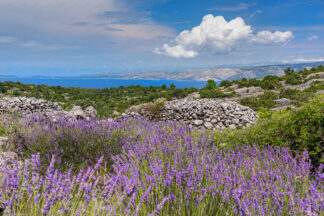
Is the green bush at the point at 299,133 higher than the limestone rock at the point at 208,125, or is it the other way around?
the green bush at the point at 299,133

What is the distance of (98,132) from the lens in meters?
4.37

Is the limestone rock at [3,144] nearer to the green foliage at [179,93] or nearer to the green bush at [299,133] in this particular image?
the green bush at [299,133]

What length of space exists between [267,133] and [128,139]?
2779 millimetres

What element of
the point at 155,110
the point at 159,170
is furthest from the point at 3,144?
the point at 155,110

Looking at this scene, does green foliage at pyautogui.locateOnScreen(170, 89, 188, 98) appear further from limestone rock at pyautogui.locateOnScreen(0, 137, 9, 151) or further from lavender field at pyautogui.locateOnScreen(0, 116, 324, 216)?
limestone rock at pyautogui.locateOnScreen(0, 137, 9, 151)

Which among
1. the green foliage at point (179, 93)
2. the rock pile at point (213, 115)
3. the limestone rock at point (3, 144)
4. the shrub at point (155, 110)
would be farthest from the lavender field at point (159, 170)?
the green foliage at point (179, 93)

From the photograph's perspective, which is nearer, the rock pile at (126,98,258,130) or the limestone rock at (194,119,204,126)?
the rock pile at (126,98,258,130)

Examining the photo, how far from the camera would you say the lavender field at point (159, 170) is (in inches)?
76.2

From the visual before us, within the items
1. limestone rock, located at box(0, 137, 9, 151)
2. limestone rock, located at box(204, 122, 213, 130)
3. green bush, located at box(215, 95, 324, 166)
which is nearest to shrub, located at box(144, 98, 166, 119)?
limestone rock, located at box(204, 122, 213, 130)

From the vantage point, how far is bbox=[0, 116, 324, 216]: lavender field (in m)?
1.94

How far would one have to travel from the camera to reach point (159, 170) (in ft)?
6.75

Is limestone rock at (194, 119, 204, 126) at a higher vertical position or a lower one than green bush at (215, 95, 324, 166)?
lower

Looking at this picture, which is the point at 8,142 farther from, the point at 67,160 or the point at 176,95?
the point at 176,95

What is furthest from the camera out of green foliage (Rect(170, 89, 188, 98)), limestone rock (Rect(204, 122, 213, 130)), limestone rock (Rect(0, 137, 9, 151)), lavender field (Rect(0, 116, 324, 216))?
green foliage (Rect(170, 89, 188, 98))
